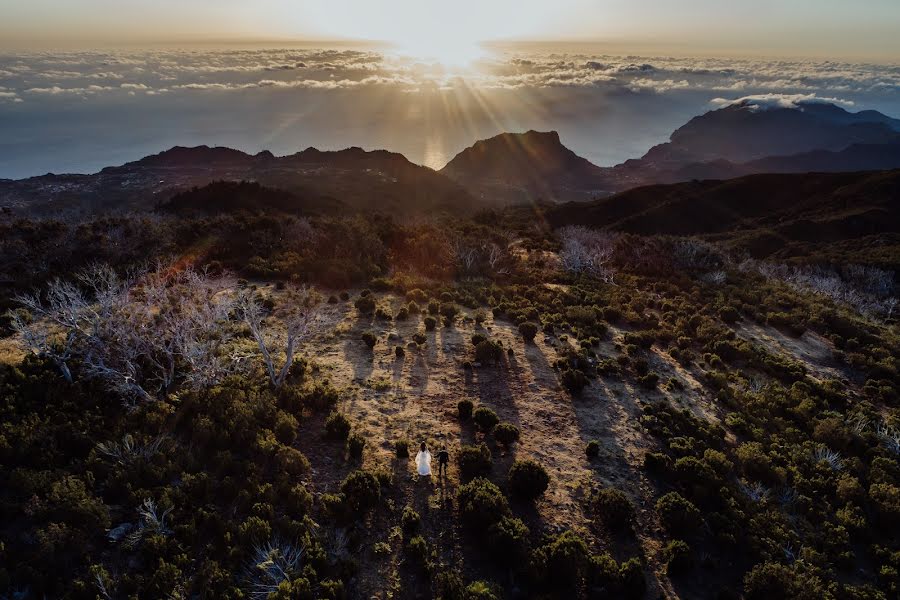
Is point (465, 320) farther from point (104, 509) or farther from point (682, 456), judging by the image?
point (104, 509)

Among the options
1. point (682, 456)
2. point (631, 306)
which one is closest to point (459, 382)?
point (682, 456)

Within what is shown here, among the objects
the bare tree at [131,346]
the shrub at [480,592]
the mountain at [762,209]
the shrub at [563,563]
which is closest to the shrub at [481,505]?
the shrub at [563,563]

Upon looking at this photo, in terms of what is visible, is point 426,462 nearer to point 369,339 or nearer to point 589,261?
point 369,339

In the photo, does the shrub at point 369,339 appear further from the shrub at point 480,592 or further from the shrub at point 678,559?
the shrub at point 678,559

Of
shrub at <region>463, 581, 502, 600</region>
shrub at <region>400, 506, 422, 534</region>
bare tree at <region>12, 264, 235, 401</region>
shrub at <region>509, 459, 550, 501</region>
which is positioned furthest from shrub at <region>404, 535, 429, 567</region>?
bare tree at <region>12, 264, 235, 401</region>

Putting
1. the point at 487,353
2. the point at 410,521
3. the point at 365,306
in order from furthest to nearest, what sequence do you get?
1. the point at 365,306
2. the point at 487,353
3. the point at 410,521

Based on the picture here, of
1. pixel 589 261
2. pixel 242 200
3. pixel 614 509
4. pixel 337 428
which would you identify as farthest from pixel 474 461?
pixel 242 200

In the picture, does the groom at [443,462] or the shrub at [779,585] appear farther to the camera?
the groom at [443,462]
